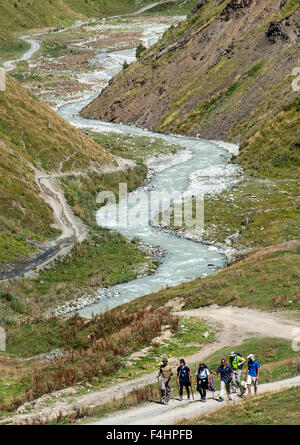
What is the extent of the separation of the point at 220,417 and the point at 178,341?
1062 centimetres

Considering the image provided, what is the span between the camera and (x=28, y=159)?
64.8m

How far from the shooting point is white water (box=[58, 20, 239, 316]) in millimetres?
45863

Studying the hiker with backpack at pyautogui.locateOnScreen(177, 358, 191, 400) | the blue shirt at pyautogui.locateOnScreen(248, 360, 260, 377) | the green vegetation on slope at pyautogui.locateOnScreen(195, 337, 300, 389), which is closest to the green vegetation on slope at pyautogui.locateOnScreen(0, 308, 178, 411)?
the green vegetation on slope at pyautogui.locateOnScreen(195, 337, 300, 389)

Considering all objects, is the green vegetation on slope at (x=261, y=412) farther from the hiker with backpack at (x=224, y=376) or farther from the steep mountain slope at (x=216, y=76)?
the steep mountain slope at (x=216, y=76)

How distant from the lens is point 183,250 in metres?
52.8

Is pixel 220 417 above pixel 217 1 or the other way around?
the other way around

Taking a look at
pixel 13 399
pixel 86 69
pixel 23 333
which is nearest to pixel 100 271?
pixel 23 333

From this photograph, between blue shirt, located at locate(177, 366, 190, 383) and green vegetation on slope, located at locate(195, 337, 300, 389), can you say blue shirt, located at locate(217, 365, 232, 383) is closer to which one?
blue shirt, located at locate(177, 366, 190, 383)

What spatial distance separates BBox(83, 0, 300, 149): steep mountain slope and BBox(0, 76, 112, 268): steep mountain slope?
22.7m

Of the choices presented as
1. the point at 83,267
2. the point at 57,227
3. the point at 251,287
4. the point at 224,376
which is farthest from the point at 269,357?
the point at 57,227

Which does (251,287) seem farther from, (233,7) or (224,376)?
(233,7)

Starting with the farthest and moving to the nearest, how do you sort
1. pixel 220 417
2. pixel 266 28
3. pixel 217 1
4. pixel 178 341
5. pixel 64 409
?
pixel 217 1 → pixel 266 28 → pixel 178 341 → pixel 64 409 → pixel 220 417

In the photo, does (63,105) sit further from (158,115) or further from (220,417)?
(220,417)

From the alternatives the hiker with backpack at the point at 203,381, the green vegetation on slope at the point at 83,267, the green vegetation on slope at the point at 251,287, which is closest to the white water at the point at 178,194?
the green vegetation on slope at the point at 83,267
